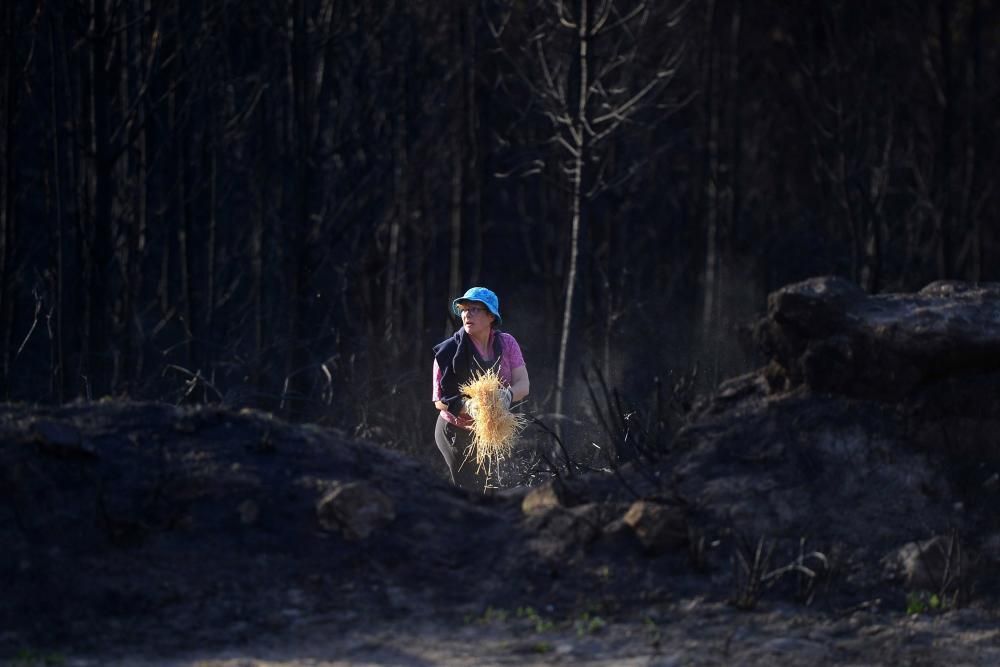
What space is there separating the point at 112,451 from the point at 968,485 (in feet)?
15.3

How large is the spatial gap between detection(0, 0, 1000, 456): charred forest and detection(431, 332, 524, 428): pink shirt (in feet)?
5.26

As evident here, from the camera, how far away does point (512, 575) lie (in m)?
7.10

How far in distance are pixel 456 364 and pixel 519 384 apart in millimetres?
432

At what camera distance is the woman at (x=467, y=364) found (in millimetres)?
9273

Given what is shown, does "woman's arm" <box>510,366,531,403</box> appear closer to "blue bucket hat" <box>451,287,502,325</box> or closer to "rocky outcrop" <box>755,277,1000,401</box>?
"blue bucket hat" <box>451,287,502,325</box>

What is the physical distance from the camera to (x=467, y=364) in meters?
9.31

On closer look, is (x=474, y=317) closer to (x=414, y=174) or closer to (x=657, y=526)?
(x=657, y=526)

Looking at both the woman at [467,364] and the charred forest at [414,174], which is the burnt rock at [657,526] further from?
the charred forest at [414,174]

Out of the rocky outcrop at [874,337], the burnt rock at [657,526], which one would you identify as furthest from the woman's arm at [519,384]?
the burnt rock at [657,526]

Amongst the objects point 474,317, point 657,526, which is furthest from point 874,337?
point 474,317

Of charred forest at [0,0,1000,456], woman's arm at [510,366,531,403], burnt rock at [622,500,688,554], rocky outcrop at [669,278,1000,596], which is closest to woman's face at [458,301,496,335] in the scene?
woman's arm at [510,366,531,403]

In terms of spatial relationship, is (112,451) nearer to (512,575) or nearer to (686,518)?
(512,575)

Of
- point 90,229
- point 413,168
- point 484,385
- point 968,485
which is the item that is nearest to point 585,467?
point 484,385

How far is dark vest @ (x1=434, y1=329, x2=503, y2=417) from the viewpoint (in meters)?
9.29
